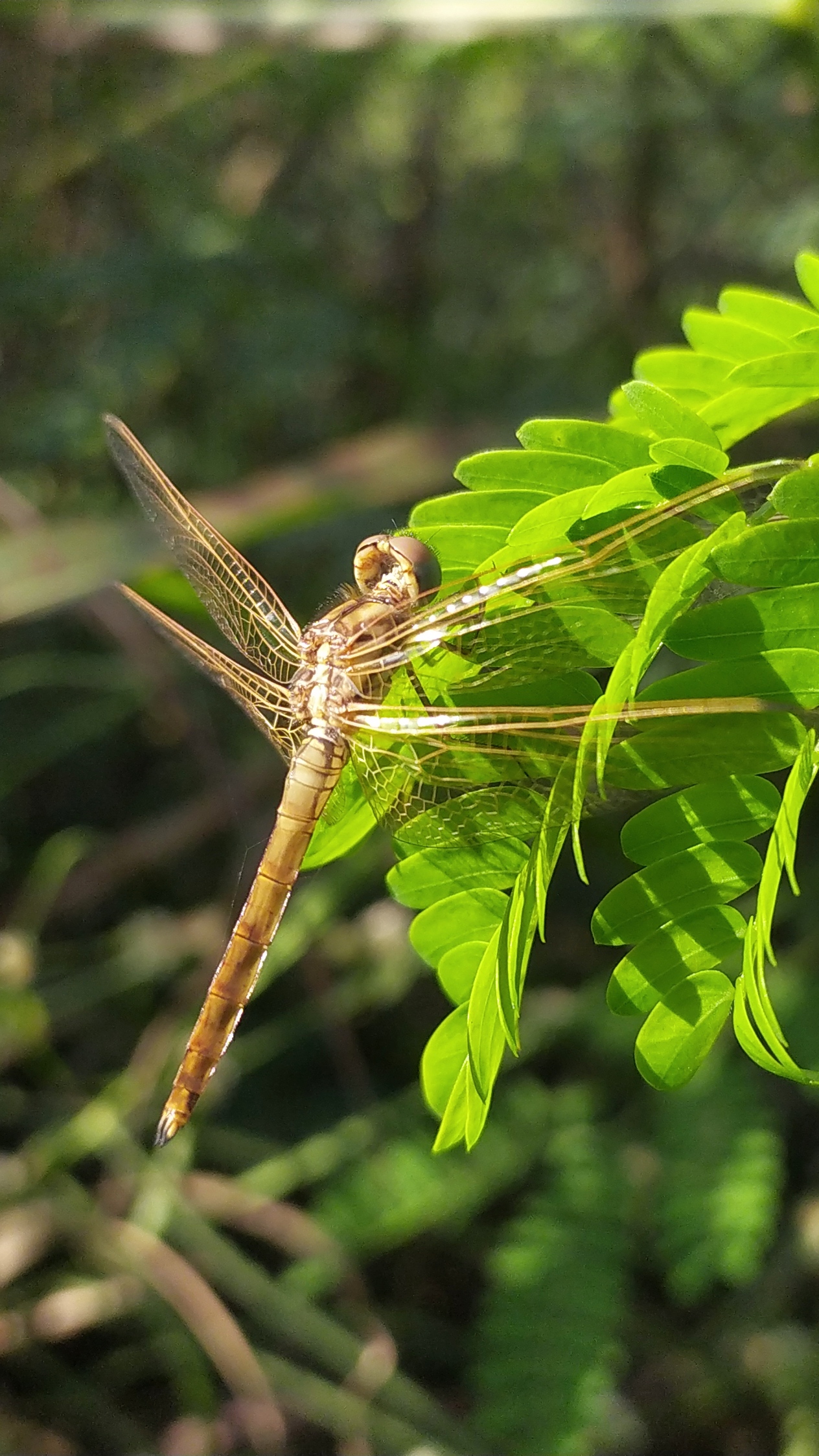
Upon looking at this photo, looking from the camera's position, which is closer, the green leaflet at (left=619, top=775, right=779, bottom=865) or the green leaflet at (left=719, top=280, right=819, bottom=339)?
the green leaflet at (left=619, top=775, right=779, bottom=865)

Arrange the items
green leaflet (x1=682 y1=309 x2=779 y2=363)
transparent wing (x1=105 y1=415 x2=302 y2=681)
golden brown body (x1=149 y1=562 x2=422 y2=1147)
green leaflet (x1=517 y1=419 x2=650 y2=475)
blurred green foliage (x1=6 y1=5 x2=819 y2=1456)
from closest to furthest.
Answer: green leaflet (x1=517 y1=419 x2=650 y2=475) < green leaflet (x1=682 y1=309 x2=779 y2=363) < golden brown body (x1=149 y1=562 x2=422 y2=1147) < transparent wing (x1=105 y1=415 x2=302 y2=681) < blurred green foliage (x1=6 y1=5 x2=819 y2=1456)

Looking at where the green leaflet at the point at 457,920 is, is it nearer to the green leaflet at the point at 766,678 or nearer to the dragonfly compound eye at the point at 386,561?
the green leaflet at the point at 766,678

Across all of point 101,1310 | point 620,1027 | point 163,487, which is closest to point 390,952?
point 620,1027

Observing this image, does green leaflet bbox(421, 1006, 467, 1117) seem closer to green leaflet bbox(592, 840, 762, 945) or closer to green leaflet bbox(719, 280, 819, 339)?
green leaflet bbox(592, 840, 762, 945)

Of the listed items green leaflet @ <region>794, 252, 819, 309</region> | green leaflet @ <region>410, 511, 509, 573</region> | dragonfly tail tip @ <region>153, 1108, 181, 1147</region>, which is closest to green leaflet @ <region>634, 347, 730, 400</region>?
green leaflet @ <region>794, 252, 819, 309</region>

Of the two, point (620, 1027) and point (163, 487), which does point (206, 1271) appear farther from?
point (163, 487)

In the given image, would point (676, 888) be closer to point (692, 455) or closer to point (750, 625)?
point (750, 625)
